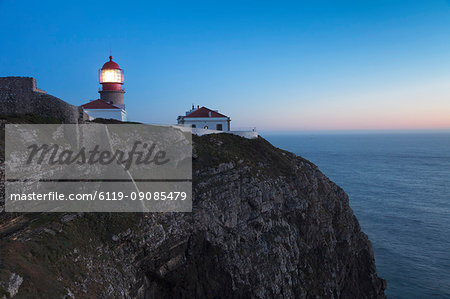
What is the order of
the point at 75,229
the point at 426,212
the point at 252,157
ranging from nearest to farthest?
the point at 75,229 < the point at 252,157 < the point at 426,212

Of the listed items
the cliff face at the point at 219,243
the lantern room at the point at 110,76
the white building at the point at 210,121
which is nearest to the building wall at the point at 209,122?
the white building at the point at 210,121

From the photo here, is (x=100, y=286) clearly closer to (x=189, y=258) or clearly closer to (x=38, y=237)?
(x=38, y=237)

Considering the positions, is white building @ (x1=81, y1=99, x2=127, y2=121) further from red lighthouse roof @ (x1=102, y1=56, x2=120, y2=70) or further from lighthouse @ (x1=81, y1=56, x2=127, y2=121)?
red lighthouse roof @ (x1=102, y1=56, x2=120, y2=70)

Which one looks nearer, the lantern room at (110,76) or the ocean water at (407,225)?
the ocean water at (407,225)

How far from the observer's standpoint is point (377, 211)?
53.0 meters

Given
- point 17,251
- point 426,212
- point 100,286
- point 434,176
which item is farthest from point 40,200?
point 434,176

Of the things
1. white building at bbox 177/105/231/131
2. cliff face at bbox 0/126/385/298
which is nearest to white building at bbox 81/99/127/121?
white building at bbox 177/105/231/131

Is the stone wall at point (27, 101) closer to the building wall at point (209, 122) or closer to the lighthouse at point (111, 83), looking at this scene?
the lighthouse at point (111, 83)

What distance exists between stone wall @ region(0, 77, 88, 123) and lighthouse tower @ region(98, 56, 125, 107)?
916 inches

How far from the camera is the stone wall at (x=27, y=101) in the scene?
19578 mm

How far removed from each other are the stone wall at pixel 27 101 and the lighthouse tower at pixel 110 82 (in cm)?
2327

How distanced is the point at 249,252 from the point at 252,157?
1231 cm

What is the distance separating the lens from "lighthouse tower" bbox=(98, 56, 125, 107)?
44781 millimetres

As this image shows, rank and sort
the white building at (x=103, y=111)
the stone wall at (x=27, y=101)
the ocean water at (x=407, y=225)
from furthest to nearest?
1. the white building at (x=103, y=111)
2. the ocean water at (x=407, y=225)
3. the stone wall at (x=27, y=101)
